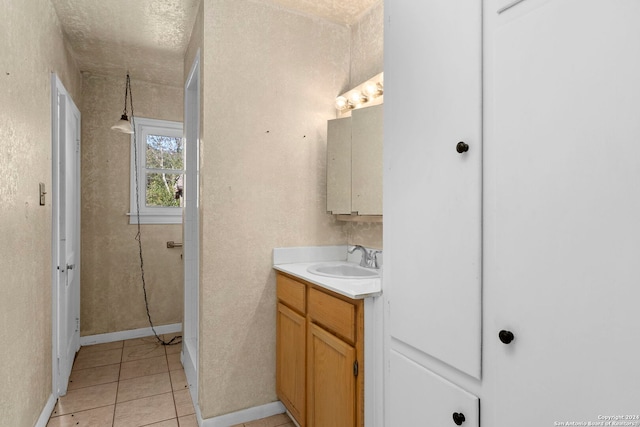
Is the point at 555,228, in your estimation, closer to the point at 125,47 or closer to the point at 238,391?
the point at 238,391

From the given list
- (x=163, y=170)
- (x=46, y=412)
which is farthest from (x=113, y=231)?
(x=46, y=412)

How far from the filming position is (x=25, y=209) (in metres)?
1.75

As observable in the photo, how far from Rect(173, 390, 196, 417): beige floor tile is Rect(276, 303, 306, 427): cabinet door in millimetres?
Result: 625

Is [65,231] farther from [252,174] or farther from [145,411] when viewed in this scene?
[252,174]

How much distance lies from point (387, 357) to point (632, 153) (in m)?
1.00

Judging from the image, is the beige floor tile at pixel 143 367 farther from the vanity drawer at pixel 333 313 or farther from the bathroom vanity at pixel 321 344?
the vanity drawer at pixel 333 313

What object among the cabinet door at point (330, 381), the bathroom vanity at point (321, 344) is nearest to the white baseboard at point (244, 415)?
the bathroom vanity at point (321, 344)

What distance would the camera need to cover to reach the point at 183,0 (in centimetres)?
220

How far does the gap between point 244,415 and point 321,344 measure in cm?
87

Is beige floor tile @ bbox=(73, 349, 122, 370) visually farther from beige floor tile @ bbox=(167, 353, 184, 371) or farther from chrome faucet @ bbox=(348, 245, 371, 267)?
chrome faucet @ bbox=(348, 245, 371, 267)

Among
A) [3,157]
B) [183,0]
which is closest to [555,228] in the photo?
[3,157]

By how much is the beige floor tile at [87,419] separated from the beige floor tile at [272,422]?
0.88m

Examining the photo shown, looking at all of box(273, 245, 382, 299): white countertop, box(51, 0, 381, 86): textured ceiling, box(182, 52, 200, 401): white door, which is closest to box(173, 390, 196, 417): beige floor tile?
box(182, 52, 200, 401): white door

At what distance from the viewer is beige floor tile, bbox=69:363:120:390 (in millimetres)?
2631
